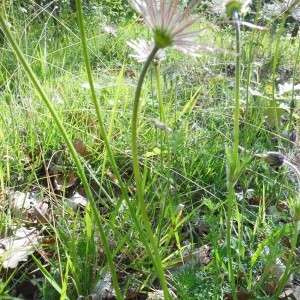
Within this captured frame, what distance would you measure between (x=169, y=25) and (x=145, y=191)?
627 mm

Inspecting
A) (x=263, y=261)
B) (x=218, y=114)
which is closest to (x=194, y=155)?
(x=218, y=114)

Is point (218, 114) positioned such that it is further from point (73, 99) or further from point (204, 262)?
point (204, 262)

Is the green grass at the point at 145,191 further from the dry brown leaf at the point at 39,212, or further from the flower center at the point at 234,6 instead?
the flower center at the point at 234,6

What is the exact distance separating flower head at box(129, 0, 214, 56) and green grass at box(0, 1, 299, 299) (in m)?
0.06

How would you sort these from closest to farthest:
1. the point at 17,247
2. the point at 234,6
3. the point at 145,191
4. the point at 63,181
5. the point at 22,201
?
the point at 234,6
the point at 17,247
the point at 145,191
the point at 22,201
the point at 63,181

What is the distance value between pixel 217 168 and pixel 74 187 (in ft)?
1.45

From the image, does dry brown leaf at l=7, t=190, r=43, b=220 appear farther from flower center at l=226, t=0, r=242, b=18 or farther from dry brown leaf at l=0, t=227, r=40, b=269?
flower center at l=226, t=0, r=242, b=18

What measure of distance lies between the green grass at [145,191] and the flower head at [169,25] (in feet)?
0.21

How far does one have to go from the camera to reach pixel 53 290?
3.09ft

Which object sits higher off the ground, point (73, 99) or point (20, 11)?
point (20, 11)

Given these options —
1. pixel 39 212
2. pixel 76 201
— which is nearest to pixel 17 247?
pixel 39 212

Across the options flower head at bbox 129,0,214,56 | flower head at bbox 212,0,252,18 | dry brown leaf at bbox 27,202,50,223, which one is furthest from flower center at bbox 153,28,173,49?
dry brown leaf at bbox 27,202,50,223

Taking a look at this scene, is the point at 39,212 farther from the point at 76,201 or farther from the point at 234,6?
the point at 234,6

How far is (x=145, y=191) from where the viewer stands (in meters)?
1.12
